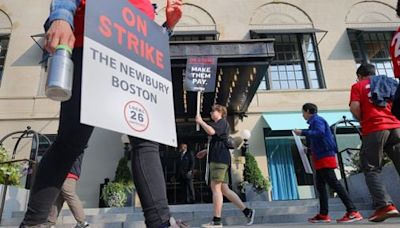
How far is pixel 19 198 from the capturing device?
664 centimetres

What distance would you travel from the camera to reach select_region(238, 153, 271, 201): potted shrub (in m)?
9.13

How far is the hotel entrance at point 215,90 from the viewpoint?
7.84 m

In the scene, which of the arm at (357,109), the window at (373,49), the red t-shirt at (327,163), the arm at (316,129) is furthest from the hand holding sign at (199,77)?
the window at (373,49)

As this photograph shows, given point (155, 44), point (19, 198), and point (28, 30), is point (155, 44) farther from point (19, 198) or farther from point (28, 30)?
point (28, 30)

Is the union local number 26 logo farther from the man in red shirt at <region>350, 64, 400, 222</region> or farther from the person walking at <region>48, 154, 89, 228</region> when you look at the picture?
the man in red shirt at <region>350, 64, 400, 222</region>

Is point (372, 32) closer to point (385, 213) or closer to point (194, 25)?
point (194, 25)

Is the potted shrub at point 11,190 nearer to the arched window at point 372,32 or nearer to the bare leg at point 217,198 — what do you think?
the bare leg at point 217,198

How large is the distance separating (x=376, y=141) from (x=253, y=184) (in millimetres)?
5771

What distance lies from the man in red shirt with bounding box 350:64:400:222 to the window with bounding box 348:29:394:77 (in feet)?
30.4

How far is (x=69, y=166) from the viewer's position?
1778 millimetres

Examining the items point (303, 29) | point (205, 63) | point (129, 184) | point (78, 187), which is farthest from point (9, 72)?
point (303, 29)

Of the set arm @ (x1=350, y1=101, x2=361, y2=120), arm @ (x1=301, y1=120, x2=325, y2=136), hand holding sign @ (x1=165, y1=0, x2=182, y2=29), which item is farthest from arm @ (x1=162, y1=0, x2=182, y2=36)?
arm @ (x1=301, y1=120, x2=325, y2=136)

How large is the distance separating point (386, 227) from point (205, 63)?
15.3 feet

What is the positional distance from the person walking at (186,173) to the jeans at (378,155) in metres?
5.84
